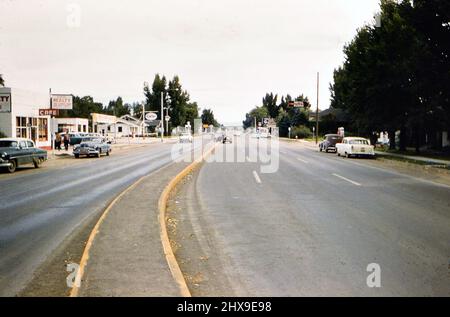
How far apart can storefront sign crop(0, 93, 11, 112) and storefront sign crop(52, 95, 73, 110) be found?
466 cm

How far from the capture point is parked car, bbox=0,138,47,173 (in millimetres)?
21594

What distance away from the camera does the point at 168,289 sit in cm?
507

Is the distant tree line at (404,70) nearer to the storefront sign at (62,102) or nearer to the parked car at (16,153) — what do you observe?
the parked car at (16,153)

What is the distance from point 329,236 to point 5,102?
1464 inches

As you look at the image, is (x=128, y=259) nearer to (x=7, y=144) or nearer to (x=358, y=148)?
(x=7, y=144)

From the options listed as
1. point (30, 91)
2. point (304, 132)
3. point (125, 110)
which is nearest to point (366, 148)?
point (30, 91)

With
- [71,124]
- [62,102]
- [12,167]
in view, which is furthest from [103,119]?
[12,167]

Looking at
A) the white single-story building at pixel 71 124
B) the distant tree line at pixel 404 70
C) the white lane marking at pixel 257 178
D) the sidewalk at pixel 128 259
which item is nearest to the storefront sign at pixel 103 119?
the white single-story building at pixel 71 124

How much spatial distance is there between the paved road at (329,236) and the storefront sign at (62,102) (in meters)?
30.4

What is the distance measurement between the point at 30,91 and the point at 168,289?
42.4m

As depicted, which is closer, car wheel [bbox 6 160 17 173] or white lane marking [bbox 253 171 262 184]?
white lane marking [bbox 253 171 262 184]

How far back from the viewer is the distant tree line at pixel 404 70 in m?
28.4

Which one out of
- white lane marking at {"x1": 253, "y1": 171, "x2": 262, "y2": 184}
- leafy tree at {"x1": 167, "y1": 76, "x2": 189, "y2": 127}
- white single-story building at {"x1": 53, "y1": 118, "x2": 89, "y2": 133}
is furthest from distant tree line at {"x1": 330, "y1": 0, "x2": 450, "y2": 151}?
leafy tree at {"x1": 167, "y1": 76, "x2": 189, "y2": 127}

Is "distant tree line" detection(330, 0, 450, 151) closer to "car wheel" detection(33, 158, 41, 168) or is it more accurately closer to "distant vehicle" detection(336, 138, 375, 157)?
"distant vehicle" detection(336, 138, 375, 157)
